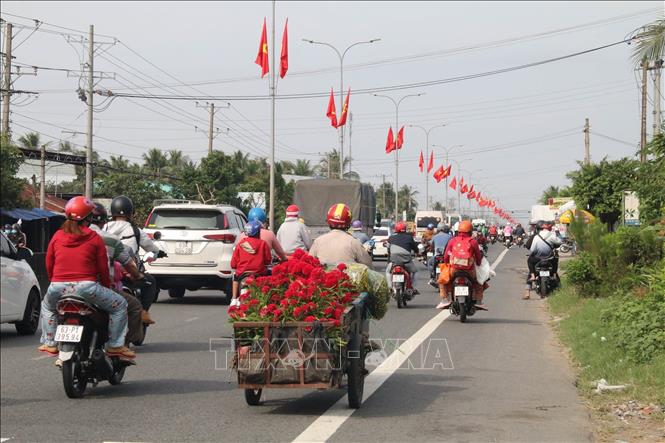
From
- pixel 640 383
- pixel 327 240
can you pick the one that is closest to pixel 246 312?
pixel 327 240

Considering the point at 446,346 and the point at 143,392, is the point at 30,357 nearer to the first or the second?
the point at 143,392

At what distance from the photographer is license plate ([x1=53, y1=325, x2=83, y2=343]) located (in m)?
8.24

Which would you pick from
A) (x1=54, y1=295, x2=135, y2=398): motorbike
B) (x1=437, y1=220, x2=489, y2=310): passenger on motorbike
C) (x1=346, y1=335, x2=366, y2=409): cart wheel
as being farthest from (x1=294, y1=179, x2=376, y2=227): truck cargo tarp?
(x1=346, y1=335, x2=366, y2=409): cart wheel

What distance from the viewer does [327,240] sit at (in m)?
9.52

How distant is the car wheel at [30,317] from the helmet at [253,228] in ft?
13.2

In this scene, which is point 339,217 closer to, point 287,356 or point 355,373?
point 355,373

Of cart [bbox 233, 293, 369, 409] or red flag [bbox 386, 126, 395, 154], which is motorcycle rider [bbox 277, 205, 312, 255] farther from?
red flag [bbox 386, 126, 395, 154]

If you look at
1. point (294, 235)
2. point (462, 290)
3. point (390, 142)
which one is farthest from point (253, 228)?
point (390, 142)

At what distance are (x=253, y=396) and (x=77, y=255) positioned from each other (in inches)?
74.7

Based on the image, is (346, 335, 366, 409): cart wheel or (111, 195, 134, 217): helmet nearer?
(346, 335, 366, 409): cart wheel

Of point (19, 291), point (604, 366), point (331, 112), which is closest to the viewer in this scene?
point (604, 366)

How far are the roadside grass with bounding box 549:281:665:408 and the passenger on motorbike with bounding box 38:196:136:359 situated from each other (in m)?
4.49

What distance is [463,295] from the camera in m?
16.8

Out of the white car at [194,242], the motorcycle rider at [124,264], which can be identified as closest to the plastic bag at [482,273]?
the white car at [194,242]
